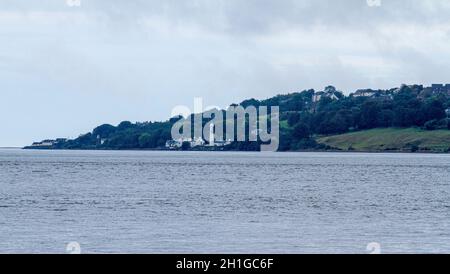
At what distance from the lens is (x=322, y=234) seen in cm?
4862

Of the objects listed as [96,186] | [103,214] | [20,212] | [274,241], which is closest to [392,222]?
[274,241]

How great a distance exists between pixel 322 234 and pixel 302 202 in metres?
26.0

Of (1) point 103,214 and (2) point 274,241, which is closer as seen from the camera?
(2) point 274,241

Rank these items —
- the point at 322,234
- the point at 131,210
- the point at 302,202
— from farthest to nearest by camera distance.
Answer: the point at 302,202 < the point at 131,210 < the point at 322,234

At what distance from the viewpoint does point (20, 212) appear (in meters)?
60.3

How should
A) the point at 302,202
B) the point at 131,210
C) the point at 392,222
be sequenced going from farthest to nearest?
the point at 302,202 → the point at 131,210 → the point at 392,222

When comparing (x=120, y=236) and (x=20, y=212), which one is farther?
(x=20, y=212)

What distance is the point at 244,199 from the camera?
254 feet
